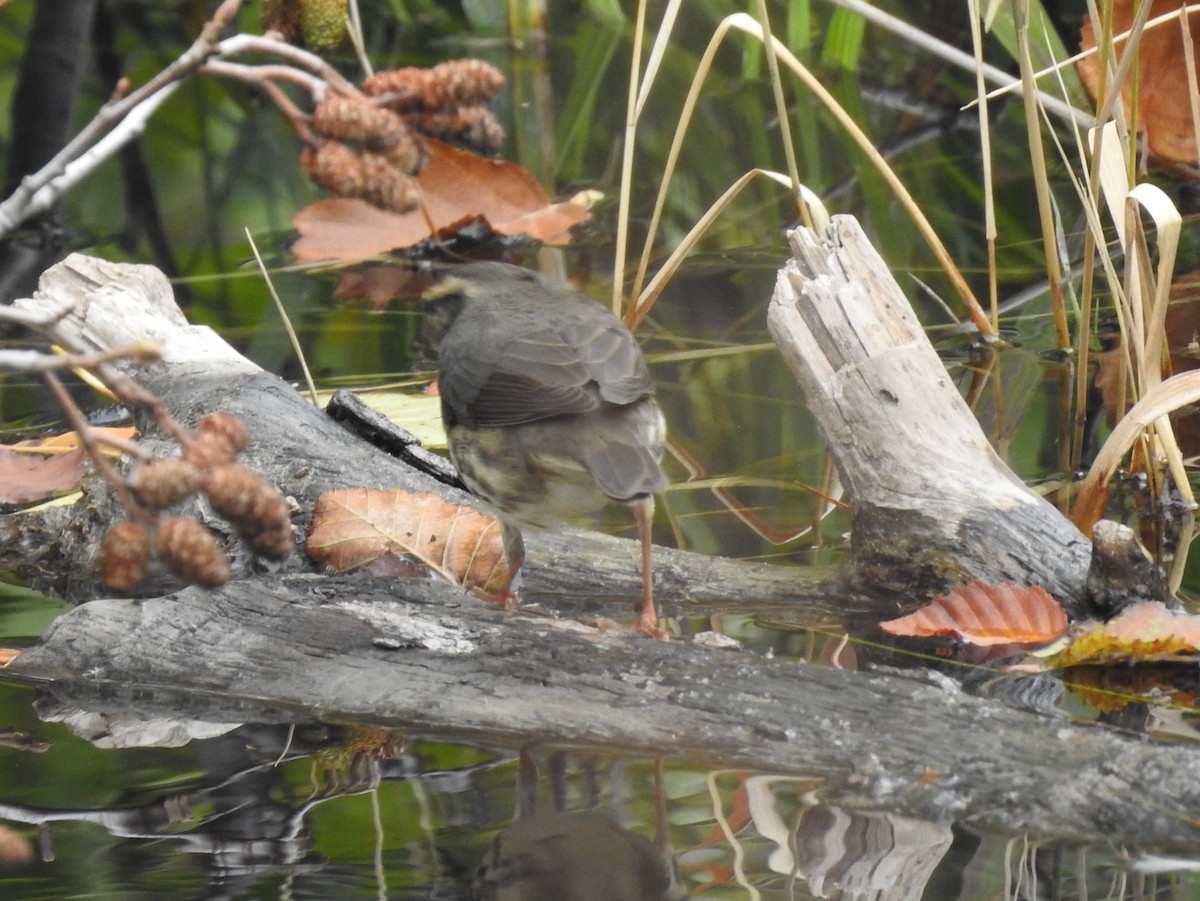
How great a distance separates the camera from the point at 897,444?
12.0 feet

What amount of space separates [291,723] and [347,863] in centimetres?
63

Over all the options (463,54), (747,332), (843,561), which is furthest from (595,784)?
(463,54)

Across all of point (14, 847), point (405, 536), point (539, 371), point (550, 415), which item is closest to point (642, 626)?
point (550, 415)

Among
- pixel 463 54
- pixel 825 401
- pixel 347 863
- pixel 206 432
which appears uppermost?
pixel 463 54

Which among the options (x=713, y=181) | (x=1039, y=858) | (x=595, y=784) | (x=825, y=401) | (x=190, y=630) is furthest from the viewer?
(x=713, y=181)

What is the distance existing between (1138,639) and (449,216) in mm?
4696

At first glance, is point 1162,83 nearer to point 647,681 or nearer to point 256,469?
point 256,469

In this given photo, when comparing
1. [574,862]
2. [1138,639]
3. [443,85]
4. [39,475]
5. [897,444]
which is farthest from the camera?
[39,475]

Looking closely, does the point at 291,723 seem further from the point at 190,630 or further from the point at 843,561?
the point at 843,561

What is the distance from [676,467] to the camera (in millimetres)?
4695

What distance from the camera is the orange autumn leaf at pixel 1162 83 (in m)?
6.53

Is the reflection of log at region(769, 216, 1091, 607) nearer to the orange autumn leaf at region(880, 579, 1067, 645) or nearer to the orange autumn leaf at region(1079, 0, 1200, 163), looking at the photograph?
the orange autumn leaf at region(880, 579, 1067, 645)

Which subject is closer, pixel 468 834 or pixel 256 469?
pixel 468 834

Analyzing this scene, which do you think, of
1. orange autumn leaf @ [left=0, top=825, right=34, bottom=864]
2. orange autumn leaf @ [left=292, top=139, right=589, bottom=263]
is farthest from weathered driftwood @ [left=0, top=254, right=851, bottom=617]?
orange autumn leaf @ [left=292, top=139, right=589, bottom=263]
